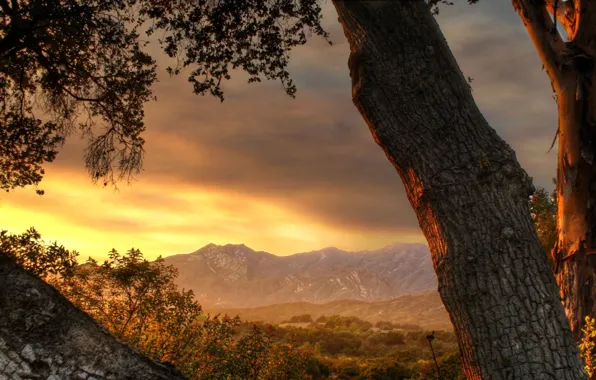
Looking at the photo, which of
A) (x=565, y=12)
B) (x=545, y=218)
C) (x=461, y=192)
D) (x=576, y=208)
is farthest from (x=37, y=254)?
(x=545, y=218)

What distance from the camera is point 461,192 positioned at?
2896 millimetres

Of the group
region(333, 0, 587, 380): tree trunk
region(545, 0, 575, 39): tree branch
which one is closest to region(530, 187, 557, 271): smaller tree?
region(545, 0, 575, 39): tree branch

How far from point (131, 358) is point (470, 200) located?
2.17 m

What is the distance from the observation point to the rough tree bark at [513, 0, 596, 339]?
26.0 ft

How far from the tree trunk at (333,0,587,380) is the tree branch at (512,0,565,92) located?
6.45 m

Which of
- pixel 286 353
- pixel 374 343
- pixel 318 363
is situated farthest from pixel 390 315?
pixel 286 353

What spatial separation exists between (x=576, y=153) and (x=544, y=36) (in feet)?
7.37

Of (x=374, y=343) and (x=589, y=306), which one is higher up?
(x=589, y=306)

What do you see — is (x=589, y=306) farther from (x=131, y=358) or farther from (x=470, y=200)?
(x=131, y=358)

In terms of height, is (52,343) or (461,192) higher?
(461,192)

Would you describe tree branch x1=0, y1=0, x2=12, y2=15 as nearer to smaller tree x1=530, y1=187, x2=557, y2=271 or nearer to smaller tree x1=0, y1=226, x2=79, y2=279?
smaller tree x1=0, y1=226, x2=79, y2=279

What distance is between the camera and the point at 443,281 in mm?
2969

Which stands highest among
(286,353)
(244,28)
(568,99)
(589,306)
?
(244,28)

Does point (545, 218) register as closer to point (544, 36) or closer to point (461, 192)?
point (544, 36)
